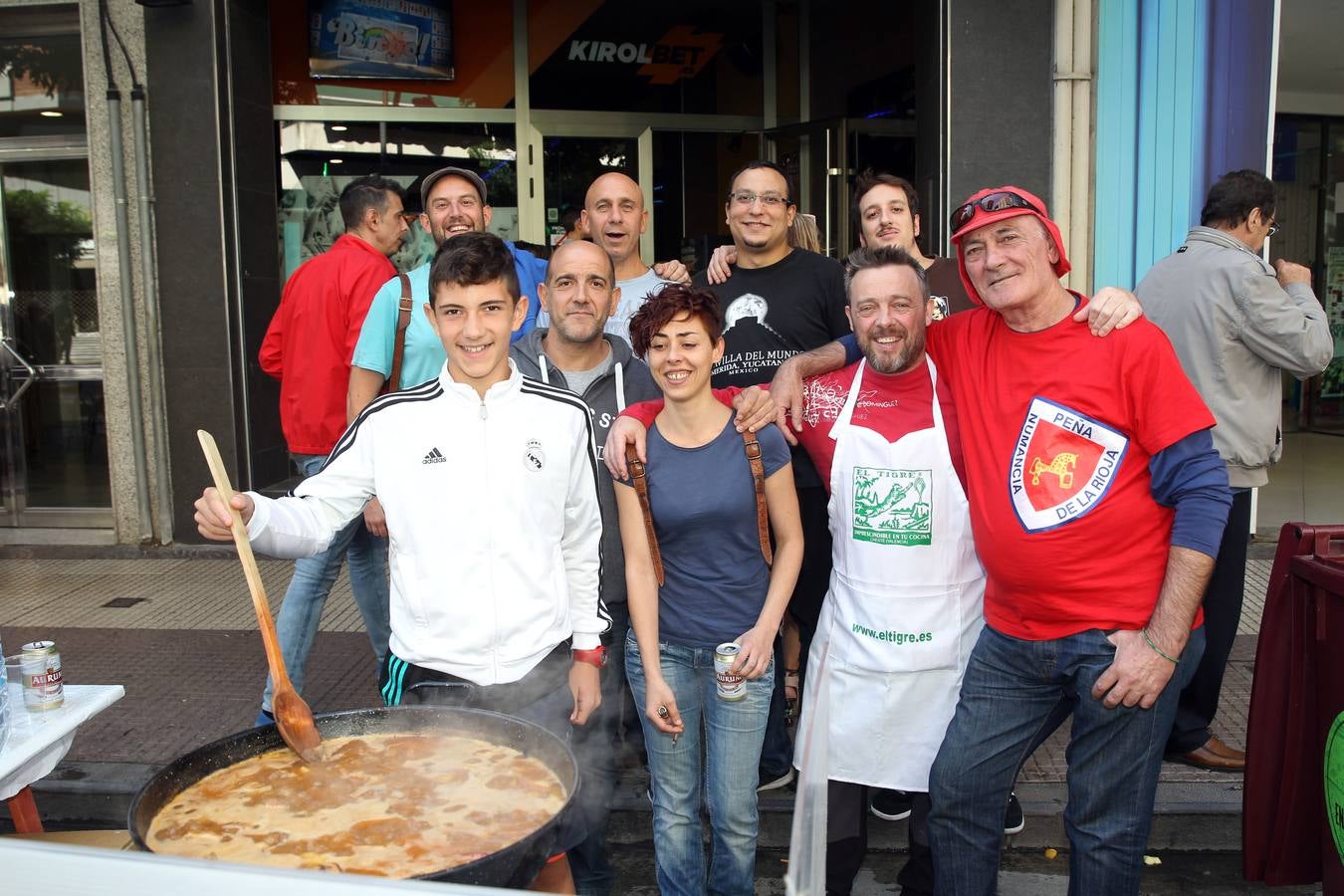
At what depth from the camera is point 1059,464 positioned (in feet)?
9.07

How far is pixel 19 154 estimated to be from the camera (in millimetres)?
8078

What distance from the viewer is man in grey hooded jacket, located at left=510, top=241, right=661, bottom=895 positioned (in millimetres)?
3275

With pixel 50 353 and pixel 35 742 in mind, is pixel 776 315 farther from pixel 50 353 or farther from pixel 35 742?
pixel 50 353

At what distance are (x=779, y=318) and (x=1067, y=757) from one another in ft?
5.72

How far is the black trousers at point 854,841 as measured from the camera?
3.31 metres

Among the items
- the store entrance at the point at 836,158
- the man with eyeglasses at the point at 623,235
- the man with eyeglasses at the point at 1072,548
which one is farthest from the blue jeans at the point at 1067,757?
the store entrance at the point at 836,158

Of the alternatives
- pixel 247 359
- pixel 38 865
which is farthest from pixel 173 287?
pixel 38 865

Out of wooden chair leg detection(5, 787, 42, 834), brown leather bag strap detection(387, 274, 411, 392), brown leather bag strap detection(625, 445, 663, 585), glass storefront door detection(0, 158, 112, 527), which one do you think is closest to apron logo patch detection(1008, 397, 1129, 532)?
brown leather bag strap detection(625, 445, 663, 585)

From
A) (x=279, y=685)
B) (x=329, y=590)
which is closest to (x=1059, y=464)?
(x=279, y=685)

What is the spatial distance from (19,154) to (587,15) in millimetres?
4465

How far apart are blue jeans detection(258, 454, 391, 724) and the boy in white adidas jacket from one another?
153 centimetres

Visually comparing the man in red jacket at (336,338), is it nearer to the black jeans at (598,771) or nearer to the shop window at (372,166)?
the black jeans at (598,771)

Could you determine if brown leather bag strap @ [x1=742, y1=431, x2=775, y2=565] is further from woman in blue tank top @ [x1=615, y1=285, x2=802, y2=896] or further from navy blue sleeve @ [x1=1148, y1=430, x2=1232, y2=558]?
navy blue sleeve @ [x1=1148, y1=430, x2=1232, y2=558]

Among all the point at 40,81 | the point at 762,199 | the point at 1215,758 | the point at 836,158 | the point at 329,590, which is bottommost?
the point at 1215,758
